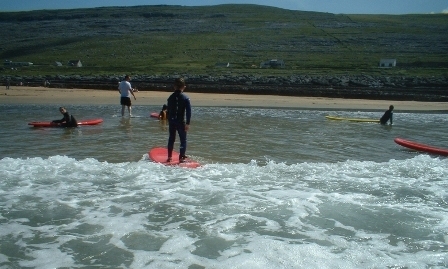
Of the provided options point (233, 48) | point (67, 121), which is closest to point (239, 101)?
point (67, 121)

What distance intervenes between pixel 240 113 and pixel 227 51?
55.3 metres

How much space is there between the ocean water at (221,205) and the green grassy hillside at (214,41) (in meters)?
38.3

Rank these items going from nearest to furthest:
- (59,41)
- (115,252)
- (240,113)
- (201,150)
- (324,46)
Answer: (115,252), (201,150), (240,113), (324,46), (59,41)

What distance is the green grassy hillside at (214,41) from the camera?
56062mm

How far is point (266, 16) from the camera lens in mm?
107438

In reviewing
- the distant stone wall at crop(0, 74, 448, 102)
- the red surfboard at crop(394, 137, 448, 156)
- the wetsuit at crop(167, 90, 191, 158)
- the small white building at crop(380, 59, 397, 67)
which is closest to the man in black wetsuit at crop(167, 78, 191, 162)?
the wetsuit at crop(167, 90, 191, 158)

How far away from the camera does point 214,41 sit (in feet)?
268

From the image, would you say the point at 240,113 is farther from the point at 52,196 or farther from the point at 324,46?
the point at 324,46

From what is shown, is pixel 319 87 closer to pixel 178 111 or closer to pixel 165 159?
pixel 165 159

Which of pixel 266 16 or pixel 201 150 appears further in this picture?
pixel 266 16

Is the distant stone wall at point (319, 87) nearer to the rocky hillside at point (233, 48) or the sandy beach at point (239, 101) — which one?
the rocky hillside at point (233, 48)

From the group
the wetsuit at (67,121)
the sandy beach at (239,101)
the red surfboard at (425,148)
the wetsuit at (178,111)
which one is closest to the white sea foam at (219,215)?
the wetsuit at (178,111)

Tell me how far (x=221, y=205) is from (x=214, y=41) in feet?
257

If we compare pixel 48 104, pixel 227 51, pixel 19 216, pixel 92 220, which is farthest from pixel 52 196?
pixel 227 51
